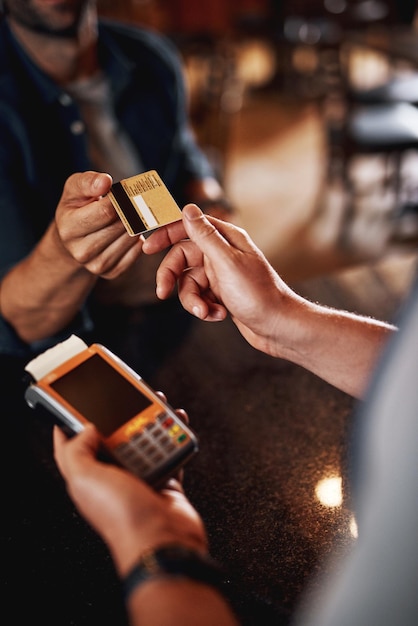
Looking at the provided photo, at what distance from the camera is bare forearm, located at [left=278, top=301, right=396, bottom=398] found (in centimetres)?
76

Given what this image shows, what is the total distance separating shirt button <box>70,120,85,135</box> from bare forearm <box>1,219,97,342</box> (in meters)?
0.42

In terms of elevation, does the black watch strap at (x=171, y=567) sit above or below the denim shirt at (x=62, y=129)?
below

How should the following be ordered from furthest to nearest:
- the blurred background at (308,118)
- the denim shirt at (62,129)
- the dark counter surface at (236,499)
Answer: the blurred background at (308,118), the denim shirt at (62,129), the dark counter surface at (236,499)

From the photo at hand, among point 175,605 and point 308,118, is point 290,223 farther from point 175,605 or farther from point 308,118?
point 175,605

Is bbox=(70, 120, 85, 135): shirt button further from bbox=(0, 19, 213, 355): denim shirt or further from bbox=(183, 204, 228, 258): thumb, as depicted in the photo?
bbox=(183, 204, 228, 258): thumb

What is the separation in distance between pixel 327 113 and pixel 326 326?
8.58ft

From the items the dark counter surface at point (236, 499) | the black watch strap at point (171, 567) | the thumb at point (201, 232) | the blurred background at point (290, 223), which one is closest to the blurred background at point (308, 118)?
the blurred background at point (290, 223)

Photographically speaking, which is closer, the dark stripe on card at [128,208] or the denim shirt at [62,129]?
the dark stripe on card at [128,208]

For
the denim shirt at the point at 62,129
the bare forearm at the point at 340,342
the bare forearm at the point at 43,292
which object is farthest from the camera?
the denim shirt at the point at 62,129

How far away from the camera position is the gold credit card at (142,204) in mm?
737

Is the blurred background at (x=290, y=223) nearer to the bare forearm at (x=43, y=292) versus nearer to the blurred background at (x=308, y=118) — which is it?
the blurred background at (x=308, y=118)

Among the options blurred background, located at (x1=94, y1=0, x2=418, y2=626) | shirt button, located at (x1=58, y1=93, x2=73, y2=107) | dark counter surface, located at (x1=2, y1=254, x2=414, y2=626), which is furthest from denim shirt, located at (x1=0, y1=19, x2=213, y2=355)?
blurred background, located at (x1=94, y1=0, x2=418, y2=626)

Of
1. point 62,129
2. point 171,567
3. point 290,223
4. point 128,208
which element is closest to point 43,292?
point 128,208

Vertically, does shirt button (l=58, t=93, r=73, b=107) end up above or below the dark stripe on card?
above
